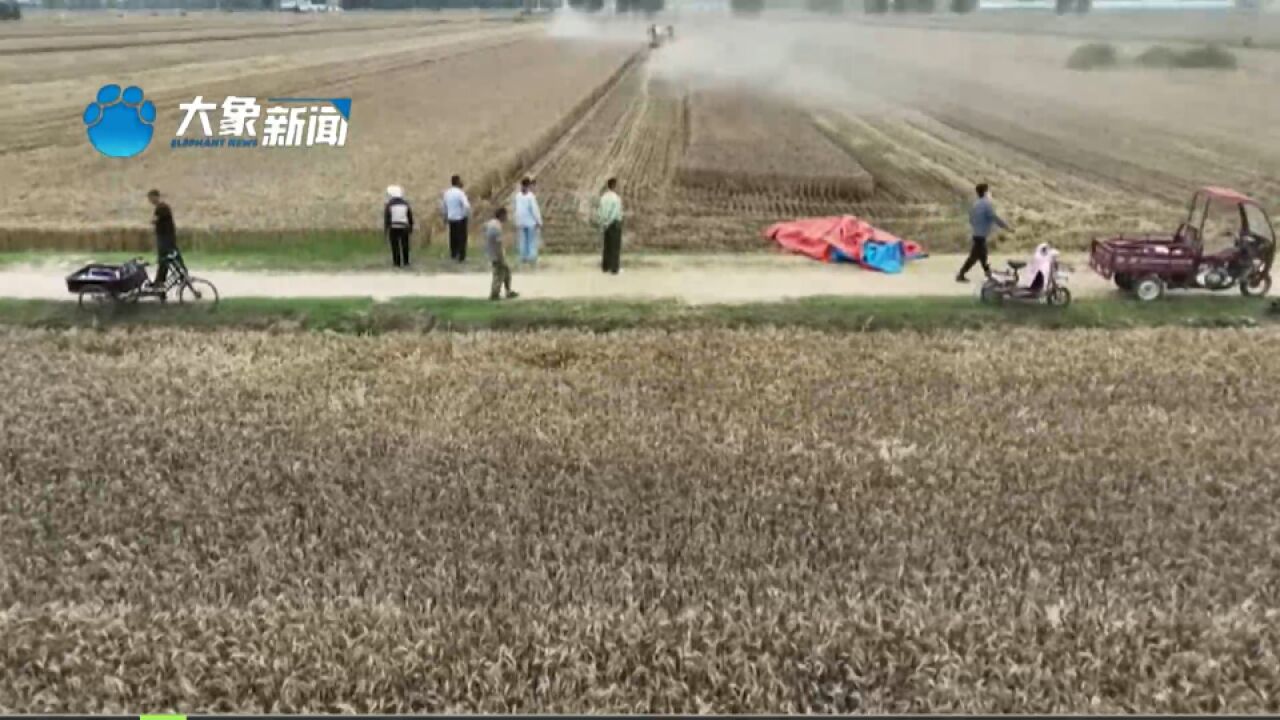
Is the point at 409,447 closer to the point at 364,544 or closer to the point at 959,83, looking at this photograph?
the point at 364,544

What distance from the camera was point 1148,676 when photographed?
5785 millimetres

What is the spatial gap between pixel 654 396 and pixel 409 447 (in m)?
2.69

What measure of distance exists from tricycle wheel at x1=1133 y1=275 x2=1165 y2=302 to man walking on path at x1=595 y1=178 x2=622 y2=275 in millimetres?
7651

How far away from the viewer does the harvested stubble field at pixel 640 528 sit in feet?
19.0

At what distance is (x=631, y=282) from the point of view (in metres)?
16.4

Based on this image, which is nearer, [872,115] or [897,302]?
[897,302]

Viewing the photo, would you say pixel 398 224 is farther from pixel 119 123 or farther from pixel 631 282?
pixel 119 123

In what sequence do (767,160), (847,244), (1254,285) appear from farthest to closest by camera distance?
1. (767,160)
2. (847,244)
3. (1254,285)

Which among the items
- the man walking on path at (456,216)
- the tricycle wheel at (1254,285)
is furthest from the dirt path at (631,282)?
the tricycle wheel at (1254,285)

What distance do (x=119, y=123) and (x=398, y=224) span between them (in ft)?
72.1

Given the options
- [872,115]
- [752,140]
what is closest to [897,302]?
[752,140]

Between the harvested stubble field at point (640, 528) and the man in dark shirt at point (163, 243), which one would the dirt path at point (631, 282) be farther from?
the harvested stubble field at point (640, 528)

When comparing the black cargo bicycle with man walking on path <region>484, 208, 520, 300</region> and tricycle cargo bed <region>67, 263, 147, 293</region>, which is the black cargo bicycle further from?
man walking on path <region>484, 208, 520, 300</region>

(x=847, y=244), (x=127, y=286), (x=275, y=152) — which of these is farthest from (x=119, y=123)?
(x=847, y=244)
